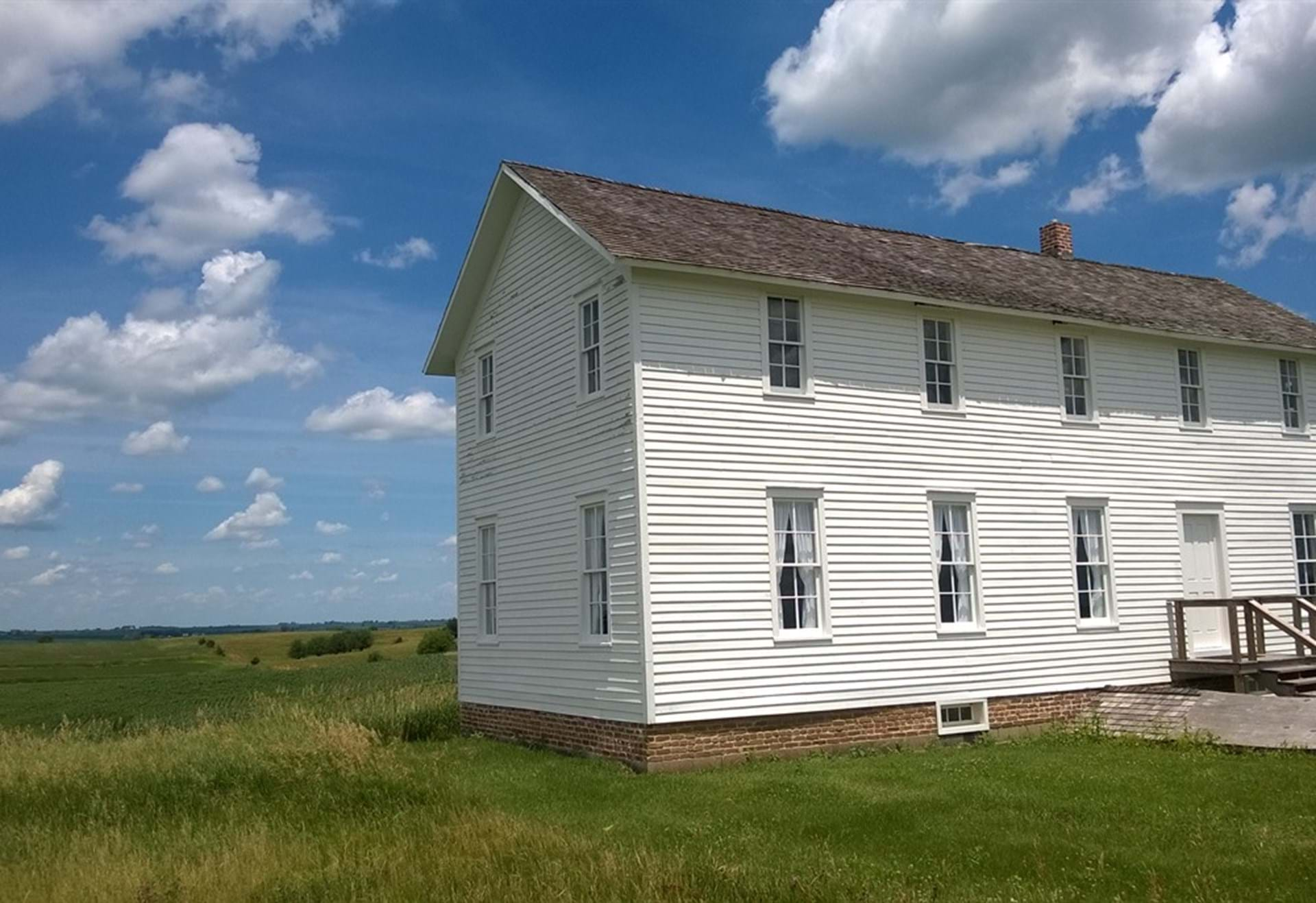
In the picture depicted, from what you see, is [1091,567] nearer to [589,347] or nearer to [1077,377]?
[1077,377]

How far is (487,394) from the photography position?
21.7 metres

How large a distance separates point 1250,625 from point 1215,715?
2340 mm

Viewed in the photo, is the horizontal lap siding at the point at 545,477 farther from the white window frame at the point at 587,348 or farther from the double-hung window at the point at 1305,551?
the double-hung window at the point at 1305,551

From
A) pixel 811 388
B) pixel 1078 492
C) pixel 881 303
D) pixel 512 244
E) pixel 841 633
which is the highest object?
pixel 512 244

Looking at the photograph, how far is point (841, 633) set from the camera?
17.4 metres

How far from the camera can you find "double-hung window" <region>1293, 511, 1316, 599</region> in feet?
75.2

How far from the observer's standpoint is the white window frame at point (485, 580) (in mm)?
20812

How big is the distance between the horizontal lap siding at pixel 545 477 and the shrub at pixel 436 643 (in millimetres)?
42161

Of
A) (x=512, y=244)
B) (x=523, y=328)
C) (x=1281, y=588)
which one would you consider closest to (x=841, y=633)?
(x=523, y=328)

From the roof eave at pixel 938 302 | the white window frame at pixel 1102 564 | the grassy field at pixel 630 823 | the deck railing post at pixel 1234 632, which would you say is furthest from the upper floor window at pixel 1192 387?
the grassy field at pixel 630 823

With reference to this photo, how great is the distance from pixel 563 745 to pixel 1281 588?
46.1ft

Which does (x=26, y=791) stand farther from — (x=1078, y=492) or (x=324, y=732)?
(x=1078, y=492)

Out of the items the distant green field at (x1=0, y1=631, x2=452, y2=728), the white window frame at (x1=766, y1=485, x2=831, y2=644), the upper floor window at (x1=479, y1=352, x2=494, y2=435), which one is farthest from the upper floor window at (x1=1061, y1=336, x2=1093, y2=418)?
the distant green field at (x1=0, y1=631, x2=452, y2=728)

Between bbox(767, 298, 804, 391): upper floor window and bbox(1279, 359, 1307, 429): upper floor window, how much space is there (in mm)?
11640
